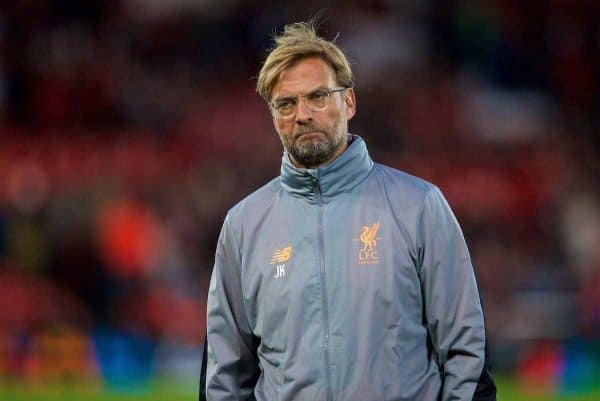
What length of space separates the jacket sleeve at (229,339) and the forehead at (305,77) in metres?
0.47

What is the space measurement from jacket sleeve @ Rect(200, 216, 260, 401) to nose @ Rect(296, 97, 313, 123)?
416 mm

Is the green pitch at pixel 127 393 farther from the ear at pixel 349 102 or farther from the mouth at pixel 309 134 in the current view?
the mouth at pixel 309 134

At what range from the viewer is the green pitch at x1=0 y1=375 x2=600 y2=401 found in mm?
8836

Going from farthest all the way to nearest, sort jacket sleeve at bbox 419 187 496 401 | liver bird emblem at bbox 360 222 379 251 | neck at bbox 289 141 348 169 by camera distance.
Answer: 1. neck at bbox 289 141 348 169
2. liver bird emblem at bbox 360 222 379 251
3. jacket sleeve at bbox 419 187 496 401

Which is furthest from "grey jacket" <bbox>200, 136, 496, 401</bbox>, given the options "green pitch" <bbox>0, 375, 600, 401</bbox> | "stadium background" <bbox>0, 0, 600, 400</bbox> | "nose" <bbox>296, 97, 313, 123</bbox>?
"stadium background" <bbox>0, 0, 600, 400</bbox>

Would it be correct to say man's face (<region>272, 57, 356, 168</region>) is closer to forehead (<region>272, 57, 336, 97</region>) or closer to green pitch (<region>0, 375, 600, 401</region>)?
forehead (<region>272, 57, 336, 97</region>)

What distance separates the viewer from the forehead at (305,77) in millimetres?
3689

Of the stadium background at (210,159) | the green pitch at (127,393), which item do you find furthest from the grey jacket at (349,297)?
the stadium background at (210,159)

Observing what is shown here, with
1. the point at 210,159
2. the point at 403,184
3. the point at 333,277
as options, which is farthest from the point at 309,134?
the point at 210,159

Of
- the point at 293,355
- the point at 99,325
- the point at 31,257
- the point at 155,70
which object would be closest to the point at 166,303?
the point at 99,325

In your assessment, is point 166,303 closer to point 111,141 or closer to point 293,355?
point 111,141

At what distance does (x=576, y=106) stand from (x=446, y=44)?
4.94 feet

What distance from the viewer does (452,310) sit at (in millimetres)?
3527

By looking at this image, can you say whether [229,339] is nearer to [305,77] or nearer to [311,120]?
[311,120]
